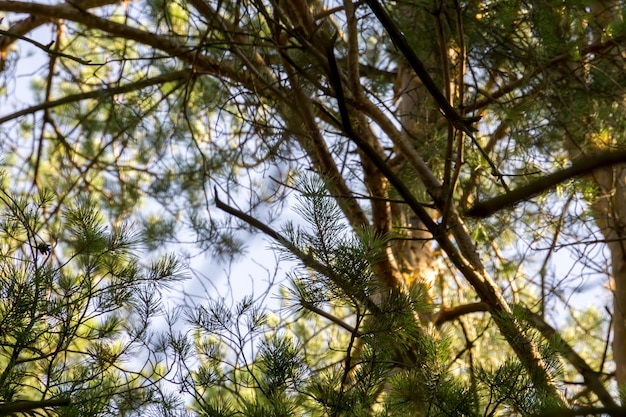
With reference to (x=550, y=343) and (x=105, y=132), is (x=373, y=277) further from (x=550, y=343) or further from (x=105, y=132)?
(x=105, y=132)

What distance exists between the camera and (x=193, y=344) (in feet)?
4.85

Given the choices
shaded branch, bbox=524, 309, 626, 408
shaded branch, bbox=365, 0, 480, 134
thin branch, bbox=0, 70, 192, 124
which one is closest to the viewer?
shaded branch, bbox=524, 309, 626, 408

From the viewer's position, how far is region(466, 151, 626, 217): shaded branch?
587mm

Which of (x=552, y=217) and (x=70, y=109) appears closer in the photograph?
(x=552, y=217)

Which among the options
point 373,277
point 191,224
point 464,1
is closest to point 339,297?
point 373,277

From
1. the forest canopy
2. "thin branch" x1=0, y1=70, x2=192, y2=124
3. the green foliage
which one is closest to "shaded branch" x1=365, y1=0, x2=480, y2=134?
the forest canopy

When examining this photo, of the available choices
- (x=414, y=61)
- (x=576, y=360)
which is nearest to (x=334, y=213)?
(x=414, y=61)

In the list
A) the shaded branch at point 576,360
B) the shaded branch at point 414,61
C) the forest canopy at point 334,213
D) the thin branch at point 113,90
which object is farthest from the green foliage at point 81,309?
the thin branch at point 113,90

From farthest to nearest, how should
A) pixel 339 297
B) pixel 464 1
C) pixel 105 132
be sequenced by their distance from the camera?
pixel 105 132 → pixel 464 1 → pixel 339 297

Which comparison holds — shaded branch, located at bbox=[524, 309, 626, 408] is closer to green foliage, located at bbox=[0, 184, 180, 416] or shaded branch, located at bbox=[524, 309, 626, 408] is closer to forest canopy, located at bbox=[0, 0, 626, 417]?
forest canopy, located at bbox=[0, 0, 626, 417]

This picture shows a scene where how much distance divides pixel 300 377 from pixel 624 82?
1635 millimetres

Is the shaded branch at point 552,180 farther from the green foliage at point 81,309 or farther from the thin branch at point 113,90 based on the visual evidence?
the thin branch at point 113,90

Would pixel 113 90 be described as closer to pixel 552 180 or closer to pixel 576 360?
pixel 576 360

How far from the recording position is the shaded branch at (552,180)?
587 millimetres
